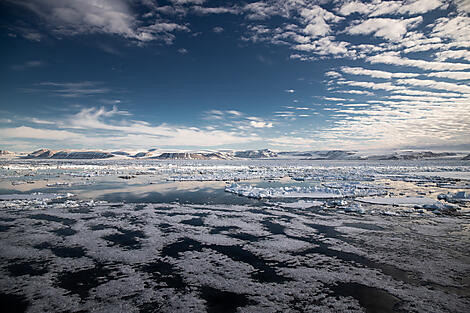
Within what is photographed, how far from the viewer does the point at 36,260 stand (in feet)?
18.0

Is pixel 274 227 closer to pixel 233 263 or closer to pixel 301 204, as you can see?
pixel 233 263

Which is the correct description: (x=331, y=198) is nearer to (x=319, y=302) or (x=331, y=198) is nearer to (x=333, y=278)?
(x=333, y=278)

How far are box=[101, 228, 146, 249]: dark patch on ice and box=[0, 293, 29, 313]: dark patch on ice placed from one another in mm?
2418

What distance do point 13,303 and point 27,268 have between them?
4.80 ft

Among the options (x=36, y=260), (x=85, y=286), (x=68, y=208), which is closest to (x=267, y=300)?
(x=85, y=286)

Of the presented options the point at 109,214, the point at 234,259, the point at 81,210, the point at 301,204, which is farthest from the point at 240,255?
the point at 81,210

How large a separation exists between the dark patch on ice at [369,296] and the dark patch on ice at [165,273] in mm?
2748

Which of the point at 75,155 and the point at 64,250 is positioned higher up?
the point at 75,155

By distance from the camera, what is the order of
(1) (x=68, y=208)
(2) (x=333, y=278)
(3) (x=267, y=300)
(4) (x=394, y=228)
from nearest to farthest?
(3) (x=267, y=300)
(2) (x=333, y=278)
(4) (x=394, y=228)
(1) (x=68, y=208)

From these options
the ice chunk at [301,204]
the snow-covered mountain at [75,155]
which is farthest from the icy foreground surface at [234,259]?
the snow-covered mountain at [75,155]

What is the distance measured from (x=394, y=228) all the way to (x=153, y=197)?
11.0 meters

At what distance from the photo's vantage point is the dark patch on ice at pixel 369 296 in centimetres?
384

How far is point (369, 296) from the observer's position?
4164 mm

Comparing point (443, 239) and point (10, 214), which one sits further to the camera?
point (10, 214)
